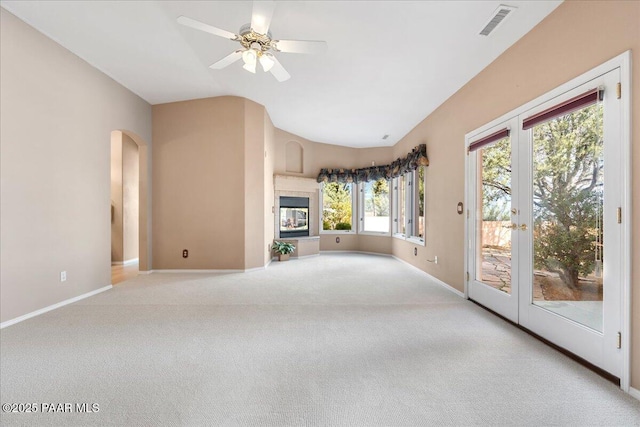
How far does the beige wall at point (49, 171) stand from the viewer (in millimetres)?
2867

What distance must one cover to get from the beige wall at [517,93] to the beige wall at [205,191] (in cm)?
341

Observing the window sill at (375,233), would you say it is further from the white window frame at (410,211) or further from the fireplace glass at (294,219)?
the fireplace glass at (294,219)

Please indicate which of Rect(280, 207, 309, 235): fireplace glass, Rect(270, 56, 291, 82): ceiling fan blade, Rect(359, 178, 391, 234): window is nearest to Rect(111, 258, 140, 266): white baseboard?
Rect(280, 207, 309, 235): fireplace glass

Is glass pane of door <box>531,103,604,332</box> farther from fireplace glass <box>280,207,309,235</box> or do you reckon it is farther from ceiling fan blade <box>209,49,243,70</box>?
fireplace glass <box>280,207,309,235</box>

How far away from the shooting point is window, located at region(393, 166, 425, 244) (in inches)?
222

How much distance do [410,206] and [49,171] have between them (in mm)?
5923

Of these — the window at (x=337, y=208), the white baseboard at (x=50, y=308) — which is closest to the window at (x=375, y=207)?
the window at (x=337, y=208)

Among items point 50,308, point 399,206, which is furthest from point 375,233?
point 50,308

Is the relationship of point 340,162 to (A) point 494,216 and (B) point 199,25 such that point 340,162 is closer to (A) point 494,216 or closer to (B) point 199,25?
(A) point 494,216

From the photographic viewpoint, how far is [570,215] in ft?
7.45

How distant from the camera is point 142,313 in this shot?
3141mm

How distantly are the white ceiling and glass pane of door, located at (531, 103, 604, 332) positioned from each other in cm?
111

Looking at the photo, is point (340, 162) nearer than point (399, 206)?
No

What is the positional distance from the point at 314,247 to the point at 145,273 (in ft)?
12.3
